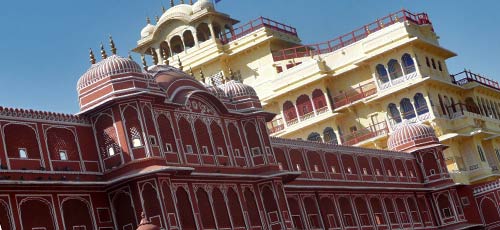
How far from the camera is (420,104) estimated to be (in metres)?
58.2

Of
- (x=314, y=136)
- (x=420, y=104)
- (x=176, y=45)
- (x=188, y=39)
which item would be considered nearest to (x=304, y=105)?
(x=314, y=136)

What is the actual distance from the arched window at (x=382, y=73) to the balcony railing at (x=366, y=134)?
10.5 feet

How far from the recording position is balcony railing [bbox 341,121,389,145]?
59.6m

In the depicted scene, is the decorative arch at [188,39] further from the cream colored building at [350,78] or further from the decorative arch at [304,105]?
the decorative arch at [304,105]

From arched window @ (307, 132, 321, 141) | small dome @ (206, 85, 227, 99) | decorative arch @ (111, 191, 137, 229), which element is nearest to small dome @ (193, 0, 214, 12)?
arched window @ (307, 132, 321, 141)

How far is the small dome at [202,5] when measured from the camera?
209 feet

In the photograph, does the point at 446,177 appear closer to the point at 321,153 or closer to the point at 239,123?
the point at 321,153

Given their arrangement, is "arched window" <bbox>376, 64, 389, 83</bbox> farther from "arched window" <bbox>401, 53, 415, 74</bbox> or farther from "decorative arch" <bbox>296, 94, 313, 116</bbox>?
"decorative arch" <bbox>296, 94, 313, 116</bbox>

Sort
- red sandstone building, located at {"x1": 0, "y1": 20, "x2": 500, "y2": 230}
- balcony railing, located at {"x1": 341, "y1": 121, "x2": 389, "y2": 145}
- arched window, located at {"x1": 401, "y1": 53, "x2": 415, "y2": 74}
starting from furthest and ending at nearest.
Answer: balcony railing, located at {"x1": 341, "y1": 121, "x2": 389, "y2": 145}
arched window, located at {"x1": 401, "y1": 53, "x2": 415, "y2": 74}
red sandstone building, located at {"x1": 0, "y1": 20, "x2": 500, "y2": 230}

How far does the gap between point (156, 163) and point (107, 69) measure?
4.34m

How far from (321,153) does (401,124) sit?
32.7 feet

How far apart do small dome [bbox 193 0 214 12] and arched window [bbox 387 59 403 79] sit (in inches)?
593

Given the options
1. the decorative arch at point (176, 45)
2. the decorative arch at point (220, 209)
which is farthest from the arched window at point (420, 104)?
the decorative arch at point (220, 209)

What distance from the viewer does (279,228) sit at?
37406mm
